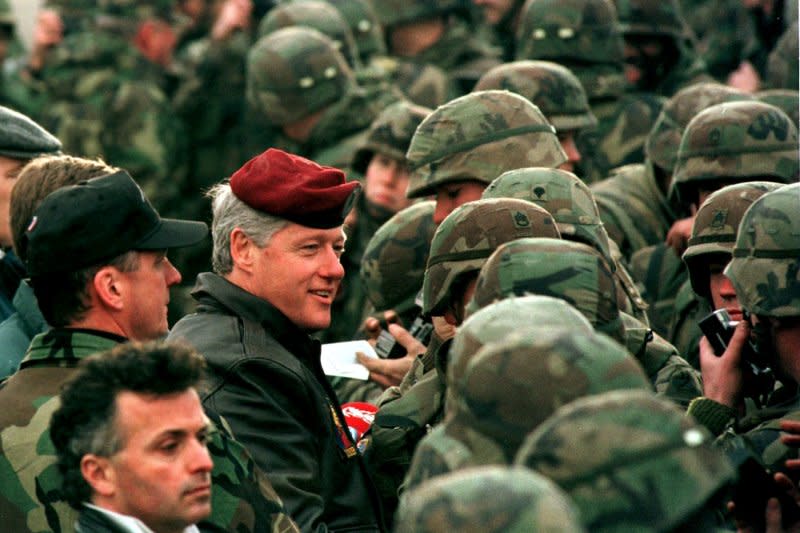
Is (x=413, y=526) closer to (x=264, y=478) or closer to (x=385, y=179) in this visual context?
(x=264, y=478)

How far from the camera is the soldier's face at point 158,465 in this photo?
434 cm

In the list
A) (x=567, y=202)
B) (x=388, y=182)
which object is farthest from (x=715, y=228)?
(x=388, y=182)

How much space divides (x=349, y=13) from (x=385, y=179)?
3.71 metres

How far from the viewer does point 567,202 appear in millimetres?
6543

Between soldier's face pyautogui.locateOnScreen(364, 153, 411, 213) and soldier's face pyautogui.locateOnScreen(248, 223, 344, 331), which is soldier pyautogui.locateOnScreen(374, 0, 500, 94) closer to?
soldier's face pyautogui.locateOnScreen(364, 153, 411, 213)

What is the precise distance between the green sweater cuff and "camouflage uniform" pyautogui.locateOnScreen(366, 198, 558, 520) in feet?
2.45

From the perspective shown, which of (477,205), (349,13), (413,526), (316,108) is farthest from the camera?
(349,13)

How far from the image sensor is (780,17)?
42.4 feet

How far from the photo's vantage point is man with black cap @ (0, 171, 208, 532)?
16.4 ft

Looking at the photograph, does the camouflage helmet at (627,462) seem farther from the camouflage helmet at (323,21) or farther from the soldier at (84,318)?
the camouflage helmet at (323,21)

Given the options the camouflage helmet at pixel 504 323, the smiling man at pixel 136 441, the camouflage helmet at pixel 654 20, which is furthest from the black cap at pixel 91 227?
the camouflage helmet at pixel 654 20

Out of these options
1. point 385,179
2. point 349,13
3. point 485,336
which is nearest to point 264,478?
point 485,336

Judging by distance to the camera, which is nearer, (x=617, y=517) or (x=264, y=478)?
(x=617, y=517)

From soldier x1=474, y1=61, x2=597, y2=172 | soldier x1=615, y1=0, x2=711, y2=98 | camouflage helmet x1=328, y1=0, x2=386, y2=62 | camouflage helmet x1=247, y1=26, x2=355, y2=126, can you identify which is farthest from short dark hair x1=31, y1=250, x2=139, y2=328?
camouflage helmet x1=328, y1=0, x2=386, y2=62
